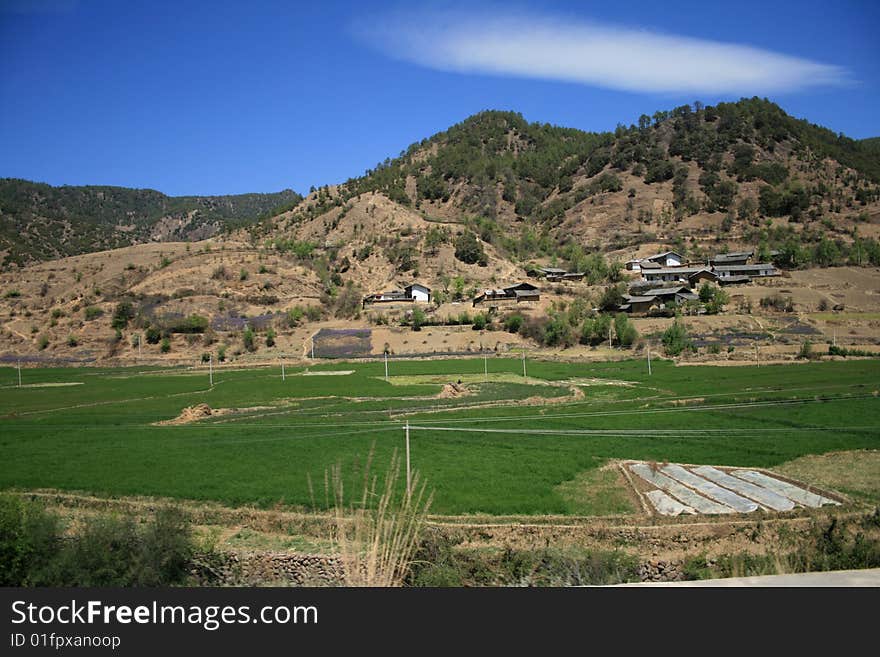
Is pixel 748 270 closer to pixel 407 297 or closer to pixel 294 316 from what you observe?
pixel 407 297

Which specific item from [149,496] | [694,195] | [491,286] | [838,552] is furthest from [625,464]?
[694,195]

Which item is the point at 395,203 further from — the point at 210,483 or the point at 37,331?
the point at 210,483

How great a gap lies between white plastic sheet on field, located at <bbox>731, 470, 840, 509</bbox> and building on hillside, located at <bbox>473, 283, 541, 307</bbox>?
48.6m

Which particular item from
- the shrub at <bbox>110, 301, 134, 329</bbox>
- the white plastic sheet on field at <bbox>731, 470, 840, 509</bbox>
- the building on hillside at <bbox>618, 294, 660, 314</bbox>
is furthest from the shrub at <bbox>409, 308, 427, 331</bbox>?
the white plastic sheet on field at <bbox>731, 470, 840, 509</bbox>

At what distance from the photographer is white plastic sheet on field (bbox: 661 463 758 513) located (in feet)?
49.8

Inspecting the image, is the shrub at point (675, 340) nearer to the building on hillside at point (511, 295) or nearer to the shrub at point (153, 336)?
→ the building on hillside at point (511, 295)

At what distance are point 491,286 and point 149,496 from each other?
62798 mm

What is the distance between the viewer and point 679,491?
16.5 metres

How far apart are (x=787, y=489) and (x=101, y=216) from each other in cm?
16648

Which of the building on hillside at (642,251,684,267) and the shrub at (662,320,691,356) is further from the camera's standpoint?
the building on hillside at (642,251,684,267)

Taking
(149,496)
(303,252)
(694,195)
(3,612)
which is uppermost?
(694,195)

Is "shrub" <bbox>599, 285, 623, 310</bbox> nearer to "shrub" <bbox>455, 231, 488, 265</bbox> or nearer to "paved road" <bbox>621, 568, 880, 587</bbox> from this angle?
"shrub" <bbox>455, 231, 488, 265</bbox>

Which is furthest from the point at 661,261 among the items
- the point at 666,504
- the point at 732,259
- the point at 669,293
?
the point at 666,504

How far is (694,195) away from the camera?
102 metres
